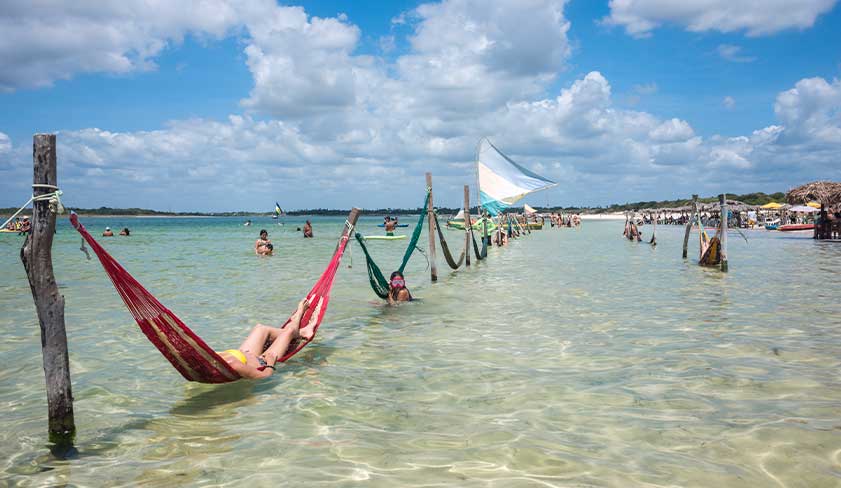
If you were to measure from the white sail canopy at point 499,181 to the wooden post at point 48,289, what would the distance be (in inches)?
653

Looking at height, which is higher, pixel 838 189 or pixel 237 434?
pixel 838 189

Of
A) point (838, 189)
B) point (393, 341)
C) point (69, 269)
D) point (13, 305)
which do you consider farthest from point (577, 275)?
point (838, 189)

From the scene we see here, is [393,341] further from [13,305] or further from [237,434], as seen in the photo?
[13,305]

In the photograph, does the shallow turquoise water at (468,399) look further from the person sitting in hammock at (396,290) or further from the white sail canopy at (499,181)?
the white sail canopy at (499,181)

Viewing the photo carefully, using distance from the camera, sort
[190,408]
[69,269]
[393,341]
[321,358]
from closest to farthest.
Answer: [190,408] → [321,358] → [393,341] → [69,269]

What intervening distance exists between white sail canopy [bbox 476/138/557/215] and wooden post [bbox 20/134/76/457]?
653 inches

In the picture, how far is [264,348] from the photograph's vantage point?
610 centimetres

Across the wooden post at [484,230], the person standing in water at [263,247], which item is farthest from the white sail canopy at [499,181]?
the person standing in water at [263,247]

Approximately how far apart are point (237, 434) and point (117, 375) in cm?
247

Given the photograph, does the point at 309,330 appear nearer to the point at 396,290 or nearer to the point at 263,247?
the point at 396,290

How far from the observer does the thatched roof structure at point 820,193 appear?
2580 cm

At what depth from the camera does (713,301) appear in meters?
9.83

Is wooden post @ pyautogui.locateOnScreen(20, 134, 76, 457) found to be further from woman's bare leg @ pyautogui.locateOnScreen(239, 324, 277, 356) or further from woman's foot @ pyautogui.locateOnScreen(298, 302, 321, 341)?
woman's foot @ pyautogui.locateOnScreen(298, 302, 321, 341)

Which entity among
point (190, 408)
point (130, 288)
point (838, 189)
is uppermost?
point (838, 189)
